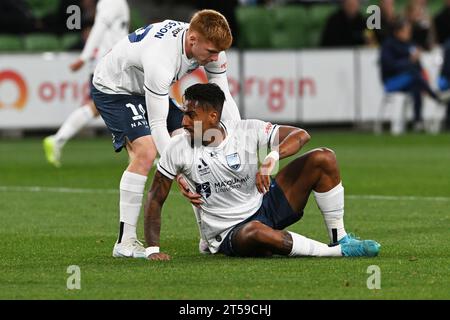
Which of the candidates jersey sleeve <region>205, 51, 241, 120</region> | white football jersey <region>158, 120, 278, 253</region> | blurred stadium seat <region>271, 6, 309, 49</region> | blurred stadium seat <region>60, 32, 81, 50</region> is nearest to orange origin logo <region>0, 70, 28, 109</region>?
blurred stadium seat <region>60, 32, 81, 50</region>

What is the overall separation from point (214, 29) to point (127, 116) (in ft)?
4.41

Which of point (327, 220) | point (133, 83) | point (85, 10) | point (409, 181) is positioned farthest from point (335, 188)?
point (85, 10)

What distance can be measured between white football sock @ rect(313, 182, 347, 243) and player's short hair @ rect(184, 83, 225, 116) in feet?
3.43

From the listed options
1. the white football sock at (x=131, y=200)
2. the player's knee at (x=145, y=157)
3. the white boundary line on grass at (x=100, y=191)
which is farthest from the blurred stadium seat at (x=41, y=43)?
the white football sock at (x=131, y=200)

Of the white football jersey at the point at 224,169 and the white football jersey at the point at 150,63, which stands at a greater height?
the white football jersey at the point at 150,63

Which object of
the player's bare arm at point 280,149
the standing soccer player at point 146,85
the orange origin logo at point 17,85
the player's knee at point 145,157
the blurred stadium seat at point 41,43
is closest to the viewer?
the player's bare arm at point 280,149

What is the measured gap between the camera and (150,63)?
1030 cm

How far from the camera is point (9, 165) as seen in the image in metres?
19.8

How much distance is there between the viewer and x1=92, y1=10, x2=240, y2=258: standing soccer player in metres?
10.2

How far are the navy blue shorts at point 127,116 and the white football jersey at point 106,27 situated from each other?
6985 mm

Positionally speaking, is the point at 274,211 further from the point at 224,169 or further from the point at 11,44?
the point at 11,44

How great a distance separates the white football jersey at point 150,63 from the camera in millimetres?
10234

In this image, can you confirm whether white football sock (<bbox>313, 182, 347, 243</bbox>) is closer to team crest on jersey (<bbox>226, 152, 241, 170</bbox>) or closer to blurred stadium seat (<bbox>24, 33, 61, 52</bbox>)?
team crest on jersey (<bbox>226, 152, 241, 170</bbox>)

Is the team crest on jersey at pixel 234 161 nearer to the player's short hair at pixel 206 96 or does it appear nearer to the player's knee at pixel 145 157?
the player's short hair at pixel 206 96
